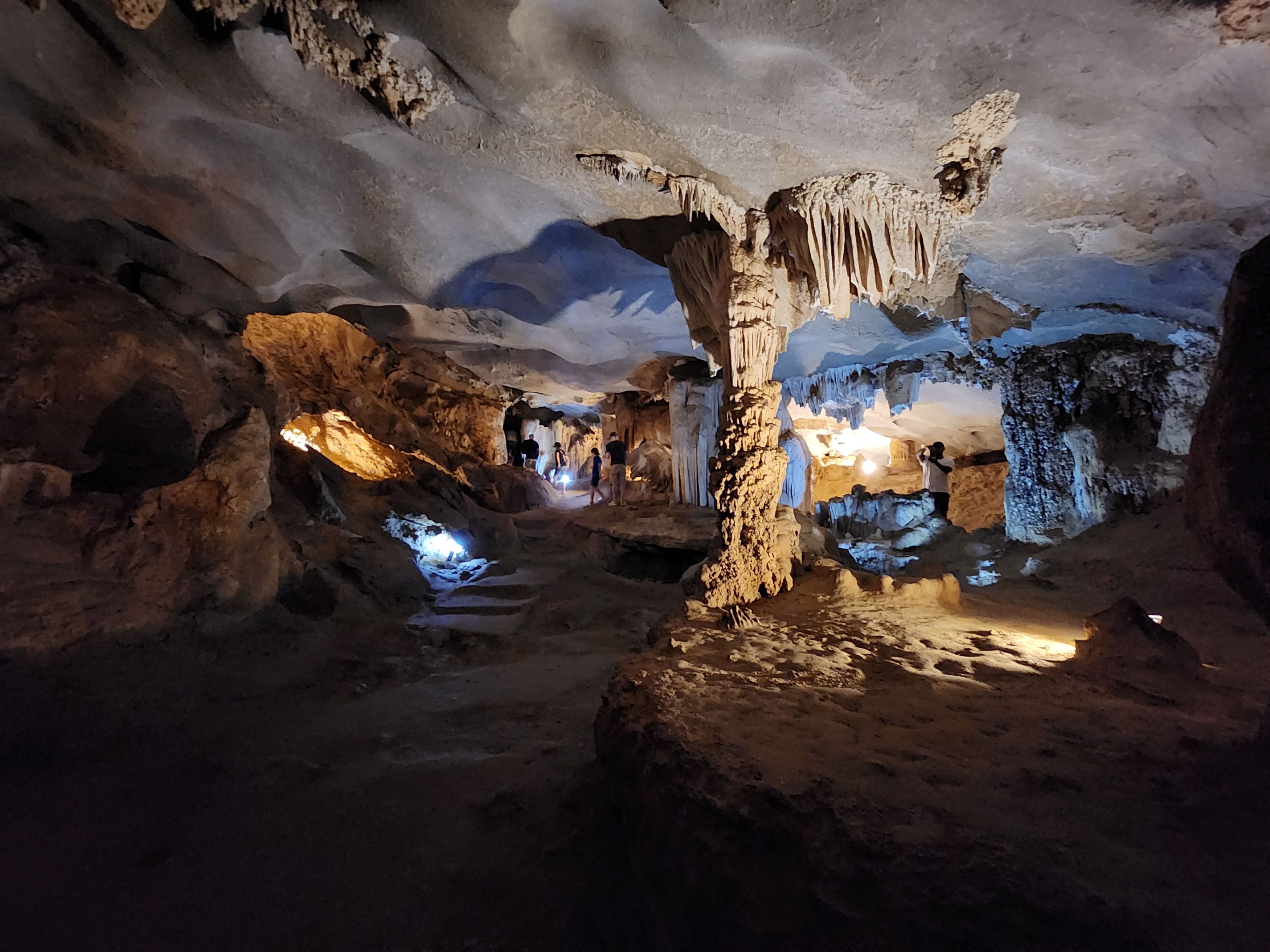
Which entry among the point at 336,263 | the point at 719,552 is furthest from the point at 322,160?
the point at 719,552

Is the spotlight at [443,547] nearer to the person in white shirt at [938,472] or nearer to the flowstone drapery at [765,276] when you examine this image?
the flowstone drapery at [765,276]

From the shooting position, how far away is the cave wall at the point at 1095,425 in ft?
32.1

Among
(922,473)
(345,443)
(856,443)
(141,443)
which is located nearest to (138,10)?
(141,443)

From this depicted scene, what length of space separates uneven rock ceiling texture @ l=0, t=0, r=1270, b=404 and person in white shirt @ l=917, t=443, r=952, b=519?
7683mm

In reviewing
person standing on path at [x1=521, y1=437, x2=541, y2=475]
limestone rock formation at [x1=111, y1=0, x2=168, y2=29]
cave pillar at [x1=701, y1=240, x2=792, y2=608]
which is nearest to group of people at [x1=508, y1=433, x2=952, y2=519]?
person standing on path at [x1=521, y1=437, x2=541, y2=475]

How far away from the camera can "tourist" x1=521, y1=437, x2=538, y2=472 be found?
21141 millimetres

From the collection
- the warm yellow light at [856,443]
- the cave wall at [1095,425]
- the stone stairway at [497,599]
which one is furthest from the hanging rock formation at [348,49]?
the warm yellow light at [856,443]

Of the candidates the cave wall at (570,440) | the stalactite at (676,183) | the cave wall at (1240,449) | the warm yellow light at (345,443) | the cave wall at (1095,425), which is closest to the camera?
the cave wall at (1240,449)

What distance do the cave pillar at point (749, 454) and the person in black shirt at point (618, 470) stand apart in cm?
880

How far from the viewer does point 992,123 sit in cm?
455

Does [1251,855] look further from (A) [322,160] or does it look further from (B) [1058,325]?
(B) [1058,325]

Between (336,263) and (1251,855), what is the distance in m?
9.47

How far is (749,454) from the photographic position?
626cm

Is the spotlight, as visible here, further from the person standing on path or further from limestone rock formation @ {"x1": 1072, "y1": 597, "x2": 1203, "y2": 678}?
limestone rock formation @ {"x1": 1072, "y1": 597, "x2": 1203, "y2": 678}
